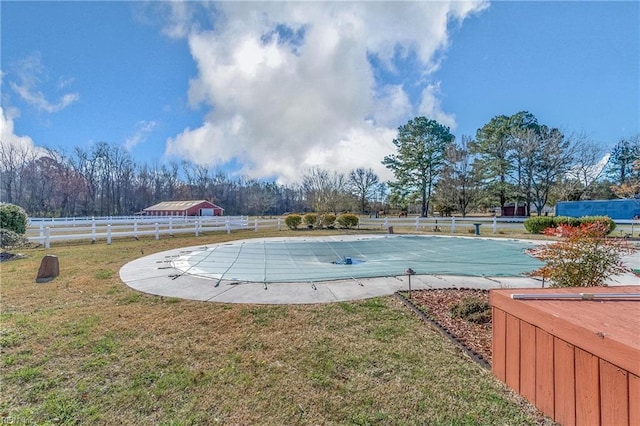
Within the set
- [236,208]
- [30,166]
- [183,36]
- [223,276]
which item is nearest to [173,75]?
[183,36]

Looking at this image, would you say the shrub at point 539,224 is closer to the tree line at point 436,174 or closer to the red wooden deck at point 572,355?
the tree line at point 436,174

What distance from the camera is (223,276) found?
584 centimetres

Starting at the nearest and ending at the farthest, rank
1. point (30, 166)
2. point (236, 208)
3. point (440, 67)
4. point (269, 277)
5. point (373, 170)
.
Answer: point (269, 277) → point (440, 67) → point (30, 166) → point (373, 170) → point (236, 208)

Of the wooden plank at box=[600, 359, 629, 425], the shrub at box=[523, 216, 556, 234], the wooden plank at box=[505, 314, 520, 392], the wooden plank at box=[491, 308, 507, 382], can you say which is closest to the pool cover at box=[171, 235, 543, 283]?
the wooden plank at box=[491, 308, 507, 382]

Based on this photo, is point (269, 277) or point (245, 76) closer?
point (269, 277)

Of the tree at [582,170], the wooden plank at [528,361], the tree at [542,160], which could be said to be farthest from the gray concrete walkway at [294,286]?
the tree at [582,170]

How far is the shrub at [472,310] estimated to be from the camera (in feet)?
12.0

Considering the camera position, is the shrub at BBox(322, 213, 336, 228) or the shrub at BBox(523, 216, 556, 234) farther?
the shrub at BBox(322, 213, 336, 228)

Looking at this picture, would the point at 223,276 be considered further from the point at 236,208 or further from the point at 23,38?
the point at 236,208

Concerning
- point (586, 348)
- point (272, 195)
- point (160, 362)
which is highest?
point (272, 195)

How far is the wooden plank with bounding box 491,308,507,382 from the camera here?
2395mm

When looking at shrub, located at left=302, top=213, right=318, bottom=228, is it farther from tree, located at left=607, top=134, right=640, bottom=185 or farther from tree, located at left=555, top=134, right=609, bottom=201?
tree, located at left=607, top=134, right=640, bottom=185

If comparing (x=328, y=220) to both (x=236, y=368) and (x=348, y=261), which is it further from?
(x=236, y=368)

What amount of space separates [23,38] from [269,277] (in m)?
10.4
